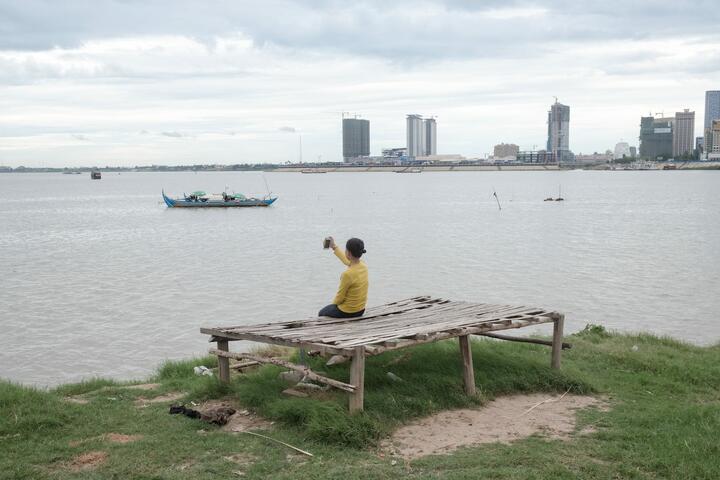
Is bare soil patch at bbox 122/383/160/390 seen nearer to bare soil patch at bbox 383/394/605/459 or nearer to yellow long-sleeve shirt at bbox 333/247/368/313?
yellow long-sleeve shirt at bbox 333/247/368/313

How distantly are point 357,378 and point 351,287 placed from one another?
1.99m

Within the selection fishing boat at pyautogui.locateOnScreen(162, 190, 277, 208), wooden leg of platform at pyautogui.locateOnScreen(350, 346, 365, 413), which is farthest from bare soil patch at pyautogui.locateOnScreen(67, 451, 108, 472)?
fishing boat at pyautogui.locateOnScreen(162, 190, 277, 208)

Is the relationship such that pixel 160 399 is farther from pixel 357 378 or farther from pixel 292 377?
pixel 357 378

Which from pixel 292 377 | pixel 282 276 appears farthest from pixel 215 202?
pixel 292 377

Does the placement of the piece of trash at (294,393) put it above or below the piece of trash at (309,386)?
below

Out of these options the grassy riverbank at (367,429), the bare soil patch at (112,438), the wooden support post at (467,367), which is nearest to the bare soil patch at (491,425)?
the grassy riverbank at (367,429)

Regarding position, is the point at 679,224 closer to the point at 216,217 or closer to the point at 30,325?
the point at 216,217

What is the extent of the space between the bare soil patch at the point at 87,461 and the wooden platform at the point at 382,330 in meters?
1.99

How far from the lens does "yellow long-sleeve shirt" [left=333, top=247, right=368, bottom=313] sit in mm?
9125

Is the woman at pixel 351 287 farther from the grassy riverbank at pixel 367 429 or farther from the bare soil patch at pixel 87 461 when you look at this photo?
the bare soil patch at pixel 87 461

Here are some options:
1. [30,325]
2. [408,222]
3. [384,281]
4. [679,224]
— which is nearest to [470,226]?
[408,222]

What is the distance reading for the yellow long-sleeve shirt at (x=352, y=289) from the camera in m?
9.12

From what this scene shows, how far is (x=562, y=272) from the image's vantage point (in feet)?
95.1

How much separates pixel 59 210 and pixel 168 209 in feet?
37.3
